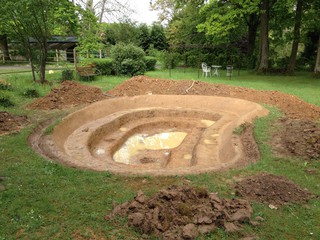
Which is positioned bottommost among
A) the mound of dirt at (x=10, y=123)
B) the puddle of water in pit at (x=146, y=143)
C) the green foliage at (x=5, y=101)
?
the puddle of water in pit at (x=146, y=143)

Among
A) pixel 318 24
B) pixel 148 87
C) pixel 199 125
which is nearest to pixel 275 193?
pixel 199 125

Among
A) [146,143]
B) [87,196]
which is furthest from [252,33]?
[87,196]

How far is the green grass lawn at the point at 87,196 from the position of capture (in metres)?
4.12

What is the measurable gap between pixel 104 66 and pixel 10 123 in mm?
12457

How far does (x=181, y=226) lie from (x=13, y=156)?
469cm

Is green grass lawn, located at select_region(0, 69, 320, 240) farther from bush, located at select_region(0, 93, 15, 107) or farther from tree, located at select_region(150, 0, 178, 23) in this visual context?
tree, located at select_region(150, 0, 178, 23)

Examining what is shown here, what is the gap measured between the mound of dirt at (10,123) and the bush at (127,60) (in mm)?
11654

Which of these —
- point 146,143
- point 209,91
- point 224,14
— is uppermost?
point 224,14

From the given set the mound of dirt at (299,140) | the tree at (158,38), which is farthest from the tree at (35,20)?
the tree at (158,38)

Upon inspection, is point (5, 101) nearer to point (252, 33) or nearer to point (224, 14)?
point (224, 14)

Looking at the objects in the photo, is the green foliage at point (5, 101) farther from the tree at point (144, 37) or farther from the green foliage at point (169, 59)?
the tree at point (144, 37)

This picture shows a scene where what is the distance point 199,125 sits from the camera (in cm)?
1248

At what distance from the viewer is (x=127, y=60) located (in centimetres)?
2086

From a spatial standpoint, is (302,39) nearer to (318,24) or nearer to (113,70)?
(318,24)
